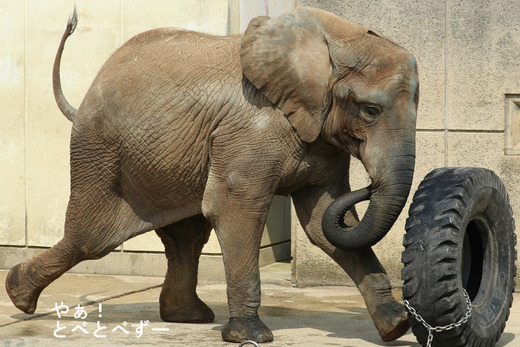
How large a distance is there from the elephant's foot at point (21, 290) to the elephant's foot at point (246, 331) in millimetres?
1602

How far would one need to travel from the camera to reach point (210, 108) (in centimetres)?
656

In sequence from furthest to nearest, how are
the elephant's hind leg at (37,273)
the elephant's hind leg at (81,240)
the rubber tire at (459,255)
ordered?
the elephant's hind leg at (37,273) < the elephant's hind leg at (81,240) < the rubber tire at (459,255)

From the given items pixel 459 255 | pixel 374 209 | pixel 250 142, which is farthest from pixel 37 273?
pixel 459 255

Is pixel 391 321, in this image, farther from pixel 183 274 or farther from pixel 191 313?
pixel 183 274

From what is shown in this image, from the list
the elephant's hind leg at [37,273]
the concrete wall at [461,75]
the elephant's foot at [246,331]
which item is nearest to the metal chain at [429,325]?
the elephant's foot at [246,331]

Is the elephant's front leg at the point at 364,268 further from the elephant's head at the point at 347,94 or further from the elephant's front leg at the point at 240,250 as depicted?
the elephant's front leg at the point at 240,250

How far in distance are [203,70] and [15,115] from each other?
12.9 feet

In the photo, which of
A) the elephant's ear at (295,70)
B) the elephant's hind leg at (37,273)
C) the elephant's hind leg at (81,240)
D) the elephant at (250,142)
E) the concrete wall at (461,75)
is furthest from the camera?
the concrete wall at (461,75)

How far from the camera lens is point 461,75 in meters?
8.80

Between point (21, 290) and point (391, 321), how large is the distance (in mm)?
2645

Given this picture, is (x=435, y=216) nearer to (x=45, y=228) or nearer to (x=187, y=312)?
(x=187, y=312)

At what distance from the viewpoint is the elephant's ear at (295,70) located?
6301 mm

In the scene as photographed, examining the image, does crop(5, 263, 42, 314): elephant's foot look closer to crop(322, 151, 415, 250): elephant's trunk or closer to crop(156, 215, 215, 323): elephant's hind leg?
crop(156, 215, 215, 323): elephant's hind leg

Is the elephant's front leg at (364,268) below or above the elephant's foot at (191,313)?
above
